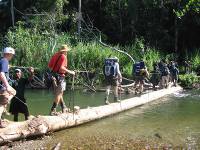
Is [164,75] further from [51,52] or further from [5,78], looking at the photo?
[5,78]

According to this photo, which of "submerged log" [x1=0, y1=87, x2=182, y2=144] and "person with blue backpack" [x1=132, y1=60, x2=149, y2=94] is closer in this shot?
"submerged log" [x1=0, y1=87, x2=182, y2=144]

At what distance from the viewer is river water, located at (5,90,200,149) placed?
10.5 m

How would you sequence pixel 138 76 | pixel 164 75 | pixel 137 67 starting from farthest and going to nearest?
pixel 164 75
pixel 138 76
pixel 137 67

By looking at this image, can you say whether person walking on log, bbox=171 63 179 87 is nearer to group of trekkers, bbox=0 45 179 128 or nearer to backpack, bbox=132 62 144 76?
backpack, bbox=132 62 144 76

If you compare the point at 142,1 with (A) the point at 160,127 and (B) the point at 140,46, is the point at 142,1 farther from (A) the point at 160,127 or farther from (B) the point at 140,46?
(A) the point at 160,127

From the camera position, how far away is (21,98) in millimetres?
11523

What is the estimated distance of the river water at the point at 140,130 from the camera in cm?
1053

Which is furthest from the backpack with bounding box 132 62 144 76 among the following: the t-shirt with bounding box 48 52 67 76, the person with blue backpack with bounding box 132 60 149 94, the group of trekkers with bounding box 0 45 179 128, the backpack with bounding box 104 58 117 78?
the t-shirt with bounding box 48 52 67 76

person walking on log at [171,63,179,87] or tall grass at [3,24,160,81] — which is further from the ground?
tall grass at [3,24,160,81]

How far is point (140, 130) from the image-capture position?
12.4 meters

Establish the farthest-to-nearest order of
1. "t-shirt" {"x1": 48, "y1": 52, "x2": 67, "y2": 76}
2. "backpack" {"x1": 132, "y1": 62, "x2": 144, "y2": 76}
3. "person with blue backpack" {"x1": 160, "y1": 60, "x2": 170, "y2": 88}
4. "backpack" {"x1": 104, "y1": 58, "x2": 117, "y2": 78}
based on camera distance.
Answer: "person with blue backpack" {"x1": 160, "y1": 60, "x2": 170, "y2": 88} < "backpack" {"x1": 132, "y1": 62, "x2": 144, "y2": 76} < "backpack" {"x1": 104, "y1": 58, "x2": 117, "y2": 78} < "t-shirt" {"x1": 48, "y1": 52, "x2": 67, "y2": 76}

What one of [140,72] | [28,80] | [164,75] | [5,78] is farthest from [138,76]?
[5,78]

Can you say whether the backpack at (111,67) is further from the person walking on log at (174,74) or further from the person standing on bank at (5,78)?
the person walking on log at (174,74)

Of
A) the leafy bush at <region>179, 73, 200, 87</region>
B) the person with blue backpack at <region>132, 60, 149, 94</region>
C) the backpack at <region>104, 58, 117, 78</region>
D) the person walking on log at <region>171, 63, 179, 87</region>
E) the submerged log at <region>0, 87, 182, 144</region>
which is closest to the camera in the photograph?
the submerged log at <region>0, 87, 182, 144</region>
